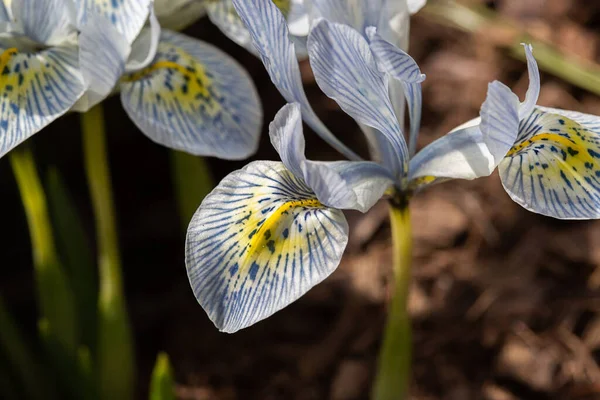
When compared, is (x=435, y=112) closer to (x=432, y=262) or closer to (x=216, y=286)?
(x=432, y=262)

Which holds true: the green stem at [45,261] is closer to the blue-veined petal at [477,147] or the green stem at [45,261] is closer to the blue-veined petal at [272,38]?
the blue-veined petal at [272,38]

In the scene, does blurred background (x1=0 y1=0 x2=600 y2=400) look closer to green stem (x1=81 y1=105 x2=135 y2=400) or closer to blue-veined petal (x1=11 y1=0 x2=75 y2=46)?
green stem (x1=81 y1=105 x2=135 y2=400)

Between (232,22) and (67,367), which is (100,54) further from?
(67,367)

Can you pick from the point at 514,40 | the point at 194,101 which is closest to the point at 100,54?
the point at 194,101

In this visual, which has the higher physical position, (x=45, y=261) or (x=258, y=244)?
(x=258, y=244)

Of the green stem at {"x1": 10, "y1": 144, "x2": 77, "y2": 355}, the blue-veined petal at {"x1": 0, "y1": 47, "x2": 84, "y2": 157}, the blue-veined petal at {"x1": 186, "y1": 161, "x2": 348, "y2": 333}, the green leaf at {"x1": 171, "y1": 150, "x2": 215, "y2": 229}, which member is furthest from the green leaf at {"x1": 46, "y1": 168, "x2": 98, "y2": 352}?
the blue-veined petal at {"x1": 186, "y1": 161, "x2": 348, "y2": 333}

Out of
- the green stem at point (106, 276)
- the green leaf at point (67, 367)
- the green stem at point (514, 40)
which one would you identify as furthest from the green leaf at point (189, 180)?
the green stem at point (514, 40)
